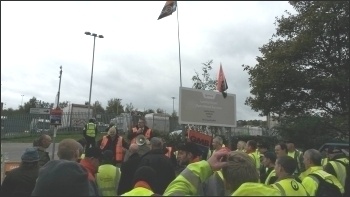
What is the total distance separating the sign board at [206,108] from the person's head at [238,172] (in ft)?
29.2

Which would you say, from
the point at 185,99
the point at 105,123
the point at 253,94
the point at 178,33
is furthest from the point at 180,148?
the point at 105,123

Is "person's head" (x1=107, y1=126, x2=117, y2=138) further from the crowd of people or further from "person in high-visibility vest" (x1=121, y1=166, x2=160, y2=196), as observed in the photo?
"person in high-visibility vest" (x1=121, y1=166, x2=160, y2=196)

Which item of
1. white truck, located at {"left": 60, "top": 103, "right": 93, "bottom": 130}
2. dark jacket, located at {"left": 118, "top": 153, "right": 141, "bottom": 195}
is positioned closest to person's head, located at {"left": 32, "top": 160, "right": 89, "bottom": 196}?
dark jacket, located at {"left": 118, "top": 153, "right": 141, "bottom": 195}

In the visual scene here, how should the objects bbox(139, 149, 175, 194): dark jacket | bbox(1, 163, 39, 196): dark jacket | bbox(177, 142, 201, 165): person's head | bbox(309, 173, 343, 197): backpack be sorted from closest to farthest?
bbox(309, 173, 343, 197): backpack → bbox(177, 142, 201, 165): person's head → bbox(1, 163, 39, 196): dark jacket → bbox(139, 149, 175, 194): dark jacket

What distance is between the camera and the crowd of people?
129 inches

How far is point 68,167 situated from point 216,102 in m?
10.3

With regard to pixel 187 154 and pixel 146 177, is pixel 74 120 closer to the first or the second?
pixel 187 154

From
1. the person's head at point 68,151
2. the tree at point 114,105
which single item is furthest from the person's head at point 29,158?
the tree at point 114,105

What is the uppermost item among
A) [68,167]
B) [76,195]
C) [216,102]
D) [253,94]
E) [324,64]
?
[324,64]

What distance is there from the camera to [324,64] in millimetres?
26734

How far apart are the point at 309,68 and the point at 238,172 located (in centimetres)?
2438

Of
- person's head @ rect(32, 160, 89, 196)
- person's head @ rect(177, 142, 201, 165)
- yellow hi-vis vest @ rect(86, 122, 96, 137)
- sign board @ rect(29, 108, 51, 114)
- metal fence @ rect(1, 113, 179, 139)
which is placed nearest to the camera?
person's head @ rect(32, 160, 89, 196)

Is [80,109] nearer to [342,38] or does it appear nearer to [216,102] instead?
[342,38]

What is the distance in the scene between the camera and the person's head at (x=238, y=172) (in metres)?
3.51
